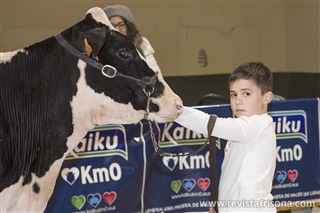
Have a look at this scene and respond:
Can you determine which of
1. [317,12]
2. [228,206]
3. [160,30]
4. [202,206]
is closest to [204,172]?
[202,206]

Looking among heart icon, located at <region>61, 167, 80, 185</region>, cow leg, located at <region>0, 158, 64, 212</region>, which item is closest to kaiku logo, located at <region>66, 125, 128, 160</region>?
heart icon, located at <region>61, 167, 80, 185</region>

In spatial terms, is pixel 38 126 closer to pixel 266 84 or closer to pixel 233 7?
pixel 266 84

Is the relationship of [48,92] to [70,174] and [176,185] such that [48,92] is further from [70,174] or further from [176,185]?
[176,185]

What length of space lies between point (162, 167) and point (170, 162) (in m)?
0.08

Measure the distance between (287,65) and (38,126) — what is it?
904cm

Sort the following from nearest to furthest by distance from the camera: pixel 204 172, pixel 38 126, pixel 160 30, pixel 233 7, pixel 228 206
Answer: pixel 38 126, pixel 228 206, pixel 204 172, pixel 160 30, pixel 233 7

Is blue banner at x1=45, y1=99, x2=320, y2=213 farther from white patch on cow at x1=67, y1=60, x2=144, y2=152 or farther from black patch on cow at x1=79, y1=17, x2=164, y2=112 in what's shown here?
black patch on cow at x1=79, y1=17, x2=164, y2=112

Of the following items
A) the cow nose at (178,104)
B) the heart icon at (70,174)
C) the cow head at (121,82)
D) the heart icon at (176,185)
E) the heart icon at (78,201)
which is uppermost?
the cow head at (121,82)

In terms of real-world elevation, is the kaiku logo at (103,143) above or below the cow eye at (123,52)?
below

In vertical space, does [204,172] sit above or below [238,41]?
below

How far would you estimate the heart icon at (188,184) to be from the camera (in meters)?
5.12

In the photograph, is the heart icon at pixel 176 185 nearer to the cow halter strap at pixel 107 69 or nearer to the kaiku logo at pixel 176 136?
the kaiku logo at pixel 176 136

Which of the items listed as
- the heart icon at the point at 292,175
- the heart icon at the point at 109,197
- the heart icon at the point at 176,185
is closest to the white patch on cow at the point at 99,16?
the heart icon at the point at 109,197

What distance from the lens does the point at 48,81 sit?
2916 millimetres
